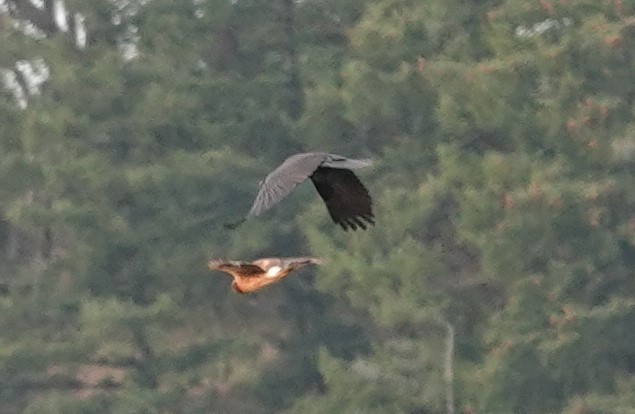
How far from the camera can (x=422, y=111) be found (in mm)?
20406

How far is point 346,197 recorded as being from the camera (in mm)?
7934

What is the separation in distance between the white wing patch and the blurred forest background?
12080 mm

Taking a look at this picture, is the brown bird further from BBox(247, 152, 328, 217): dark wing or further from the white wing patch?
BBox(247, 152, 328, 217): dark wing

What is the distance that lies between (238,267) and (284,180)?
51cm

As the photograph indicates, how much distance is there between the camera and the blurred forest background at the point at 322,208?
1892 cm

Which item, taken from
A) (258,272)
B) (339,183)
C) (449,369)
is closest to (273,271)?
(258,272)

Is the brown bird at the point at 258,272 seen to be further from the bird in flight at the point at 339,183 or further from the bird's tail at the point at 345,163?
the bird's tail at the point at 345,163

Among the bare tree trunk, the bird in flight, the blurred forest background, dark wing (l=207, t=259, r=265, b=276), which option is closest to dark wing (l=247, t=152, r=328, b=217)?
the bird in flight

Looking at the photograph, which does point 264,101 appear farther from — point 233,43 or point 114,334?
point 114,334

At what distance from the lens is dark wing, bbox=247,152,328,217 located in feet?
21.0

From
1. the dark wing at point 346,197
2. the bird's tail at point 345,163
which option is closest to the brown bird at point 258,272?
the bird's tail at point 345,163

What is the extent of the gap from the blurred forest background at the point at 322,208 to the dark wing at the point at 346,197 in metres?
10.4

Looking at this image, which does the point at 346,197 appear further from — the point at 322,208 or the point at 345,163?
the point at 322,208

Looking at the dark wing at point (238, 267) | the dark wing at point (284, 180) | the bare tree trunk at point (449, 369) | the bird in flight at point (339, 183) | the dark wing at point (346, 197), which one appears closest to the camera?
the dark wing at point (238, 267)
